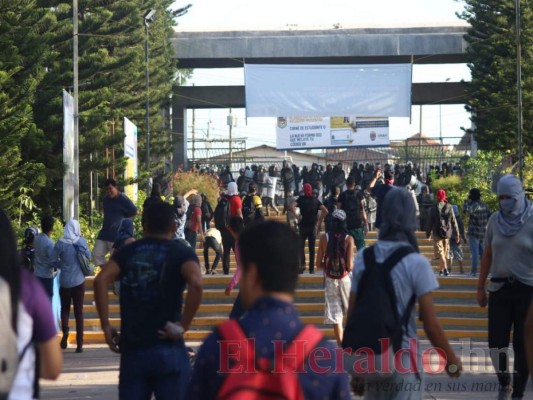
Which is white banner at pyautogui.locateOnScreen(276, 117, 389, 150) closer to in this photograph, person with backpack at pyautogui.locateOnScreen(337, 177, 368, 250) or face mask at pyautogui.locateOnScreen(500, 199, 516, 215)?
person with backpack at pyautogui.locateOnScreen(337, 177, 368, 250)

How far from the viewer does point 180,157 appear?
52.5 m

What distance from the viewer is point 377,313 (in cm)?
558

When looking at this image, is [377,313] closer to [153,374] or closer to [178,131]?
[153,374]

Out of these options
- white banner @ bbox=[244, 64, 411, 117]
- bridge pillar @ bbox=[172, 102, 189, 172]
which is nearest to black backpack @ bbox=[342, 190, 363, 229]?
white banner @ bbox=[244, 64, 411, 117]

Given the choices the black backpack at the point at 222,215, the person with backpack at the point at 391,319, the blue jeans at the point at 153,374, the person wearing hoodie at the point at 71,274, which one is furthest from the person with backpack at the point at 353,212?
the person with backpack at the point at 391,319

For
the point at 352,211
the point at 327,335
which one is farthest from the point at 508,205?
the point at 352,211

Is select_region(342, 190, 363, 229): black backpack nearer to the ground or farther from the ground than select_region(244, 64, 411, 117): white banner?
nearer to the ground

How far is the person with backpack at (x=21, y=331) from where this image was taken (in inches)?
159

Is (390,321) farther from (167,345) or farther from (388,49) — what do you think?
(388,49)

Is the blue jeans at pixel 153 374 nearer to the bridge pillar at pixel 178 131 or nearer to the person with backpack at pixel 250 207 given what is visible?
the person with backpack at pixel 250 207

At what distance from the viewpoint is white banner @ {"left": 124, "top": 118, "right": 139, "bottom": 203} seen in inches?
1302

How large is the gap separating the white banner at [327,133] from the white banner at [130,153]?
26.0 feet

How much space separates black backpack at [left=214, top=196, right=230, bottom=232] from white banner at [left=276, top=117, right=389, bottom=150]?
70.8 feet

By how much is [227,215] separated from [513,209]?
41.2ft
